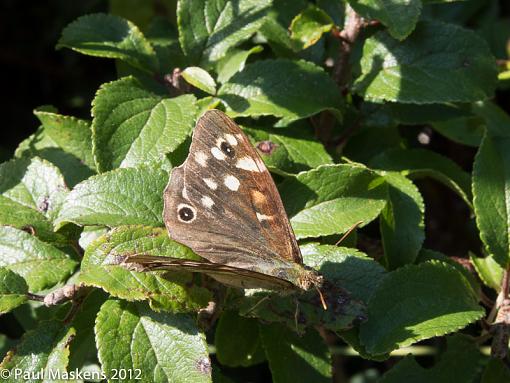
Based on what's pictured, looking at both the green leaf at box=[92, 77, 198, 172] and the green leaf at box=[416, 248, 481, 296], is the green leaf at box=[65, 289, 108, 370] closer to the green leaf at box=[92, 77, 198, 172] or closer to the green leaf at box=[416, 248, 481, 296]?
the green leaf at box=[92, 77, 198, 172]

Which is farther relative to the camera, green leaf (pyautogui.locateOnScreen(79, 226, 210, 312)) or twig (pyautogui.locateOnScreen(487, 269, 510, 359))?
twig (pyautogui.locateOnScreen(487, 269, 510, 359))

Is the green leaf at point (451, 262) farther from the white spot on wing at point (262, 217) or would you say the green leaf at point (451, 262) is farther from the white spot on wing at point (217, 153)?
the white spot on wing at point (217, 153)

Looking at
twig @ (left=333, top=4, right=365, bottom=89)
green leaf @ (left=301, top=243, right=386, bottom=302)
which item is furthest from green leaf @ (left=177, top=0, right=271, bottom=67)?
green leaf @ (left=301, top=243, right=386, bottom=302)

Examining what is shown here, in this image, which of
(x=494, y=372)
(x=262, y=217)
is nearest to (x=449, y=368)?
(x=494, y=372)

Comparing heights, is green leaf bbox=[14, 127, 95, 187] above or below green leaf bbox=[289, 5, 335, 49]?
below

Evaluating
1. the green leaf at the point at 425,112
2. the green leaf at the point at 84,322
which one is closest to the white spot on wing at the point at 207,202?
the green leaf at the point at 84,322

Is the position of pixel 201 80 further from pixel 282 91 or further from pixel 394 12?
pixel 394 12

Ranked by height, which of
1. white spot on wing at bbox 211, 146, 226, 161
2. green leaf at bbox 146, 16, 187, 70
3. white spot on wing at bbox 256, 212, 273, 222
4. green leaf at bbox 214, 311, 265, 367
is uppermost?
white spot on wing at bbox 211, 146, 226, 161
